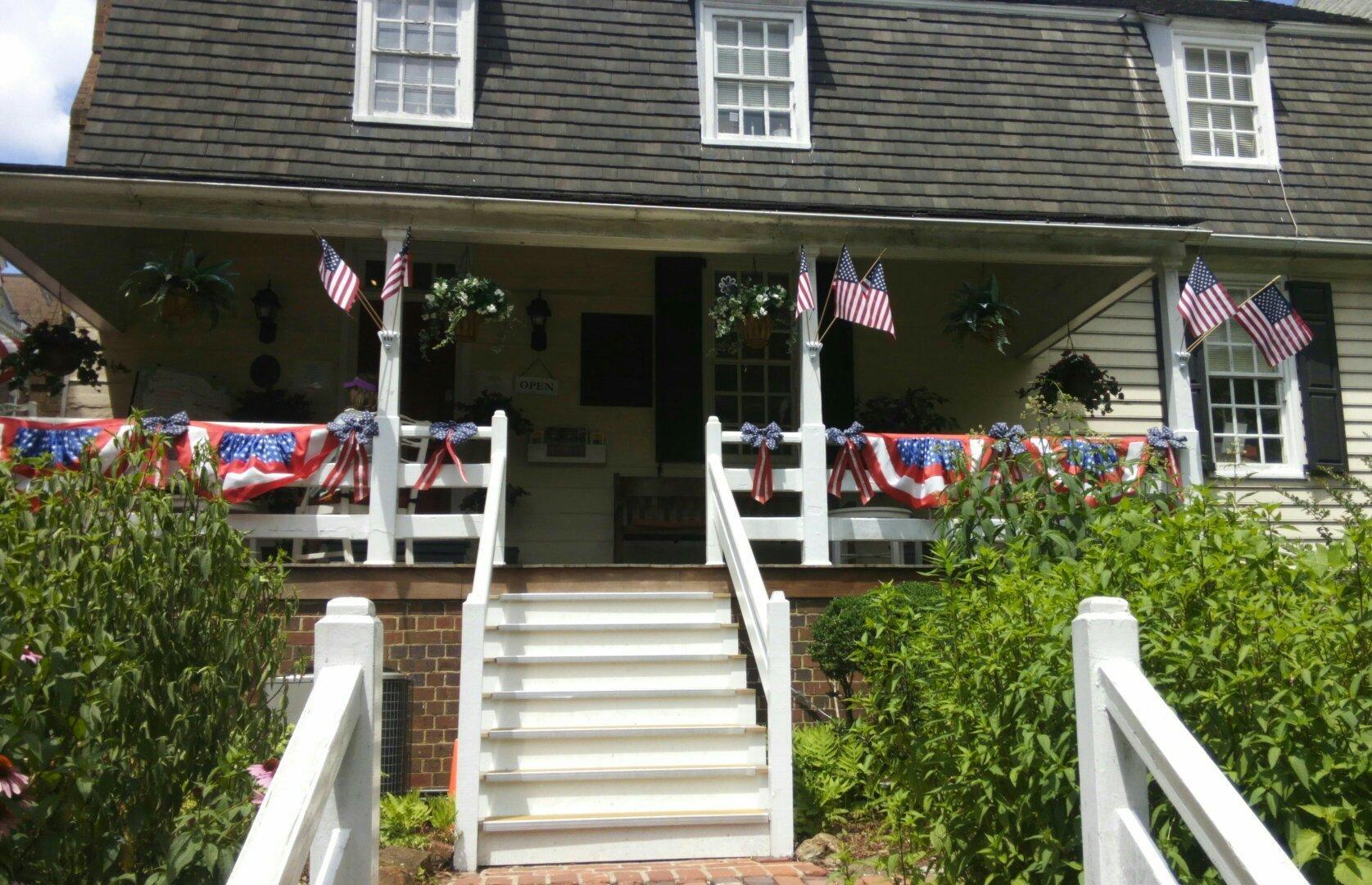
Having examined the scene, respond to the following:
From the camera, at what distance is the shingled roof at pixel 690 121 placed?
9.19 metres

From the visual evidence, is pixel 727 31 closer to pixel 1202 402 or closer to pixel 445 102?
pixel 445 102

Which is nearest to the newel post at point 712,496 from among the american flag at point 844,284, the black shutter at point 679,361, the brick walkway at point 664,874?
the american flag at point 844,284

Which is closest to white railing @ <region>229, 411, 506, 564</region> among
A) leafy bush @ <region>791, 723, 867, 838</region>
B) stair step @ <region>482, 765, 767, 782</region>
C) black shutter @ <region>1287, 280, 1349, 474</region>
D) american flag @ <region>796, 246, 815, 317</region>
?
stair step @ <region>482, 765, 767, 782</region>

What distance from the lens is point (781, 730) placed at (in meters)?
5.92

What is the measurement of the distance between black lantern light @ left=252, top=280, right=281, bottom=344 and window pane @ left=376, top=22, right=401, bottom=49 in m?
2.35

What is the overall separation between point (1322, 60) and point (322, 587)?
36.7 ft

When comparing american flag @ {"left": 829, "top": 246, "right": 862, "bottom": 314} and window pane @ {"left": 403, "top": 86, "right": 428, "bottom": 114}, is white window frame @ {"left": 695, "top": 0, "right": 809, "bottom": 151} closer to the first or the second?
american flag @ {"left": 829, "top": 246, "right": 862, "bottom": 314}

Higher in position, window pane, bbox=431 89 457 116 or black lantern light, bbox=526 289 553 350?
window pane, bbox=431 89 457 116

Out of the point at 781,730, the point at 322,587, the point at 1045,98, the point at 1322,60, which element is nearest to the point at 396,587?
the point at 322,587

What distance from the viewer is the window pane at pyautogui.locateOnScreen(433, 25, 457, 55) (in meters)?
9.94

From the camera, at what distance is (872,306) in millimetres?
8812

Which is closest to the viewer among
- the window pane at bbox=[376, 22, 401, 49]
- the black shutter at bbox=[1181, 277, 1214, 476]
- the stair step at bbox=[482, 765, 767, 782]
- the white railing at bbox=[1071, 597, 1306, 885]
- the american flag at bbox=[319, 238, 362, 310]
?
the white railing at bbox=[1071, 597, 1306, 885]

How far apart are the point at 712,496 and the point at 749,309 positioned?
156 centimetres

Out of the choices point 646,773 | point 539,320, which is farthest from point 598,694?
point 539,320
